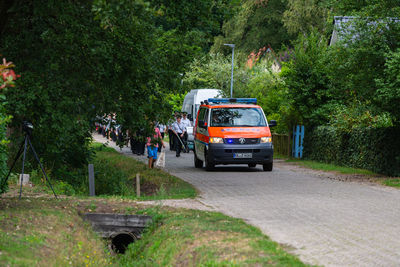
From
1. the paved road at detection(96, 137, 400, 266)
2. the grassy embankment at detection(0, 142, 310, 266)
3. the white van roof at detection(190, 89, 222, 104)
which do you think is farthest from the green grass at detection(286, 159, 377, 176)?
the grassy embankment at detection(0, 142, 310, 266)

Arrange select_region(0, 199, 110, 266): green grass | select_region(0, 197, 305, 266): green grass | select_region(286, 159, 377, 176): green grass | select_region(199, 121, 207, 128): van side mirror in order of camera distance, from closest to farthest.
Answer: select_region(0, 197, 305, 266): green grass < select_region(0, 199, 110, 266): green grass < select_region(286, 159, 377, 176): green grass < select_region(199, 121, 207, 128): van side mirror

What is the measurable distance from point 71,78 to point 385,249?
7904mm

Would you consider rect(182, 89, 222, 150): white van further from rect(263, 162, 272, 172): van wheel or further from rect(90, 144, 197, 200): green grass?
rect(90, 144, 197, 200): green grass

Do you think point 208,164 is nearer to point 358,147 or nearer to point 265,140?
point 265,140

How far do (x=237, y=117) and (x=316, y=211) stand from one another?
10.4 m

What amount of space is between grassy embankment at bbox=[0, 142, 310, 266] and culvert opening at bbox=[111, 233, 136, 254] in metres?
0.37

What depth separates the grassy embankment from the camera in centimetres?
765

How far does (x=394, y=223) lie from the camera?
418 inches

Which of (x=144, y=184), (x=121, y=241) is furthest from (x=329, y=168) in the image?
(x=121, y=241)

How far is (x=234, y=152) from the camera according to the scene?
69.6 ft

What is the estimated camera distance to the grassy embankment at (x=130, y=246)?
7.65m

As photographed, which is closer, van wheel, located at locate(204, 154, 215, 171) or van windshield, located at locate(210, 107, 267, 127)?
van wheel, located at locate(204, 154, 215, 171)

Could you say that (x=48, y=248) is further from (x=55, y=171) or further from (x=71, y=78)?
(x=55, y=171)

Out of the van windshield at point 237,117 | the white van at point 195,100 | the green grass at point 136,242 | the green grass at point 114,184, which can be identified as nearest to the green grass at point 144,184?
the green grass at point 114,184
